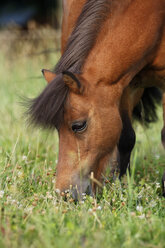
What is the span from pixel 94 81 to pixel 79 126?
35 centimetres

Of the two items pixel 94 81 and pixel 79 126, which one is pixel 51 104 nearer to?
pixel 79 126

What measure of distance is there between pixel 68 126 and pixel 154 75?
0.92 m

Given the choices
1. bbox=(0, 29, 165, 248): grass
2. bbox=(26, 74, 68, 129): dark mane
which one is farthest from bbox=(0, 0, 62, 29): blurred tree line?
bbox=(26, 74, 68, 129): dark mane

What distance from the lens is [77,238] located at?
192cm

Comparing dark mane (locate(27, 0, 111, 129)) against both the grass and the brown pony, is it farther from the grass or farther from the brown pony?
the grass

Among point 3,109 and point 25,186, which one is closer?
point 25,186

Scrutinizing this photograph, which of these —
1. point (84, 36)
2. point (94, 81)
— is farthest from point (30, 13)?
point (94, 81)

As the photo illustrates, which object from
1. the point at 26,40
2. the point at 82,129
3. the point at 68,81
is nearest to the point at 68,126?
the point at 82,129

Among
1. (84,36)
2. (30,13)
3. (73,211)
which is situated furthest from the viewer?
(30,13)

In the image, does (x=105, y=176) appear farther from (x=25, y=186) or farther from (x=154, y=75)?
(x=154, y=75)

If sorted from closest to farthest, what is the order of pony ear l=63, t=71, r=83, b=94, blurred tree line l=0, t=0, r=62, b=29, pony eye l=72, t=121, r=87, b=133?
pony ear l=63, t=71, r=83, b=94, pony eye l=72, t=121, r=87, b=133, blurred tree line l=0, t=0, r=62, b=29

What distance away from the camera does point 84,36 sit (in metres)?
2.85

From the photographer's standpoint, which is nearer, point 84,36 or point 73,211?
point 73,211

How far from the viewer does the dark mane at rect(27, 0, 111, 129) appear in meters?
2.76
